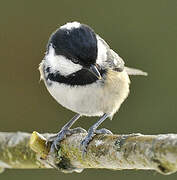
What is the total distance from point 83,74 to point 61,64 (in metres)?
0.08

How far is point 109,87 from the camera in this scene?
5.18 feet

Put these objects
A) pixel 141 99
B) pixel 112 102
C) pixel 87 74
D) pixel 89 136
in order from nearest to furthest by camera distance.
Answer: pixel 89 136, pixel 87 74, pixel 112 102, pixel 141 99

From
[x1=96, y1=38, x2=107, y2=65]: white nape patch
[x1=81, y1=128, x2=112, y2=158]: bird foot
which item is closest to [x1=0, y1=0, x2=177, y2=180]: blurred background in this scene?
[x1=96, y1=38, x2=107, y2=65]: white nape patch

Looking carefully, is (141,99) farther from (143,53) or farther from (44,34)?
(44,34)

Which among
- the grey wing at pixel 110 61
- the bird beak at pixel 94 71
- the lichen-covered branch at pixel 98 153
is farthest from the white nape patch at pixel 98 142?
the grey wing at pixel 110 61

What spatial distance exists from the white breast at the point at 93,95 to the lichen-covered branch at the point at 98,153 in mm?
126

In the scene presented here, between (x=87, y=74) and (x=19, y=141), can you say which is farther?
(x=19, y=141)

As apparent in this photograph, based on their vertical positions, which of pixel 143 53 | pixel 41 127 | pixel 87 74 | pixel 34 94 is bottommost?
pixel 41 127

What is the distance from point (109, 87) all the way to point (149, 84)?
1.06 metres

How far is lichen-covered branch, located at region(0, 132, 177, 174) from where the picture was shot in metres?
1.04

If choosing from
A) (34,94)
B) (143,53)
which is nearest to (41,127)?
(34,94)

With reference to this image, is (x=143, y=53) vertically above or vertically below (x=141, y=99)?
above

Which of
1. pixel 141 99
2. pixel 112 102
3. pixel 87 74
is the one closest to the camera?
pixel 87 74

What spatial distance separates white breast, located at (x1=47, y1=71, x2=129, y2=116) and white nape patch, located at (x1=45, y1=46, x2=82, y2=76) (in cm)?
5
